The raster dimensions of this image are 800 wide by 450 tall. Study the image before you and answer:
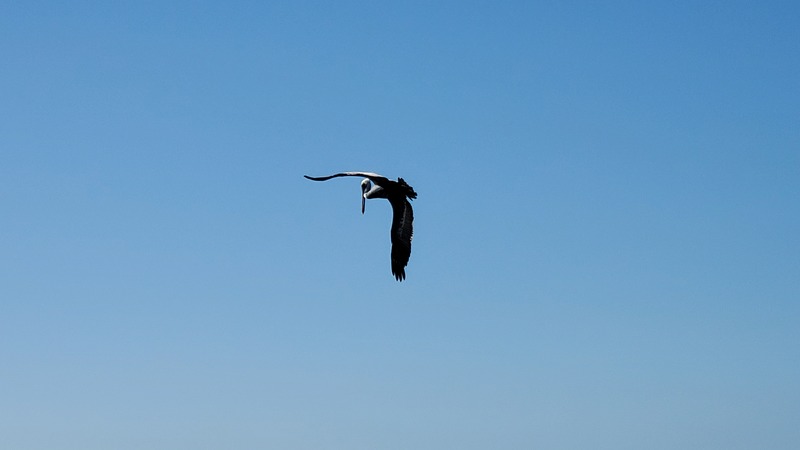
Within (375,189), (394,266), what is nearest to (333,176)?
(375,189)

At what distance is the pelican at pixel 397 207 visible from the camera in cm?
5181

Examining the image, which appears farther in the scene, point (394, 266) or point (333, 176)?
point (394, 266)

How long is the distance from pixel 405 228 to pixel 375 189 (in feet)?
8.69

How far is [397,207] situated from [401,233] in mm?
1550

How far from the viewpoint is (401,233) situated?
53844 mm

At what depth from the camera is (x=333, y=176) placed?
49188mm

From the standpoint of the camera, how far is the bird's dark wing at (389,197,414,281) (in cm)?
5291

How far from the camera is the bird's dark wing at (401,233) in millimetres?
52906

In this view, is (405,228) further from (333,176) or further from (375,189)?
(333,176)

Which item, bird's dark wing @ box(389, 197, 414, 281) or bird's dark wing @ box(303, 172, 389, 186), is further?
bird's dark wing @ box(389, 197, 414, 281)

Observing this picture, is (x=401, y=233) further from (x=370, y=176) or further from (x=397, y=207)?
(x=370, y=176)

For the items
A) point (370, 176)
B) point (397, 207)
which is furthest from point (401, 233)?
point (370, 176)

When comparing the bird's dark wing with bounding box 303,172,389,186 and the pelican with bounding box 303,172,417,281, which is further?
the pelican with bounding box 303,172,417,281

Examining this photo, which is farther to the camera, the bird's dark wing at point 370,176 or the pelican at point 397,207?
the pelican at point 397,207
